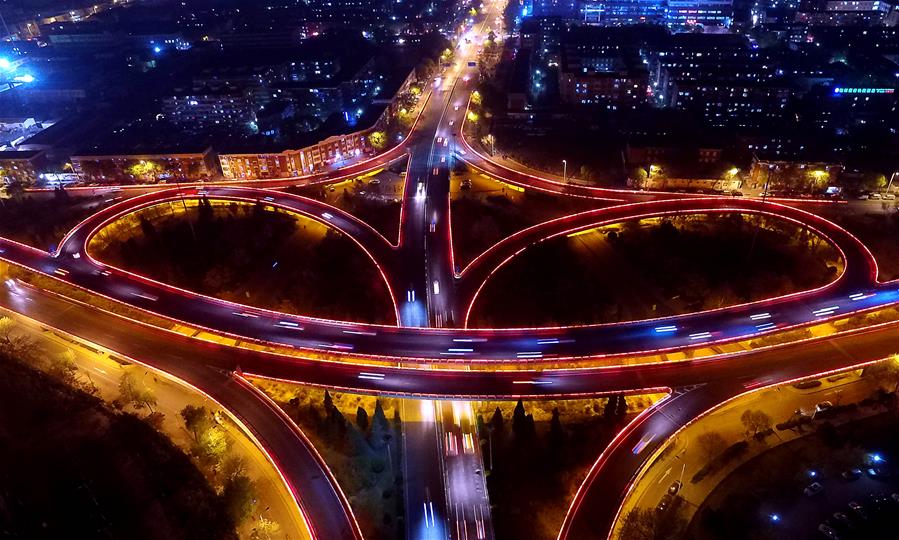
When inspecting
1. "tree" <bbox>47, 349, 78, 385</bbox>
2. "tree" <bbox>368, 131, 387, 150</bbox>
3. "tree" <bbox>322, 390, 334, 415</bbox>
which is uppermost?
"tree" <bbox>368, 131, 387, 150</bbox>

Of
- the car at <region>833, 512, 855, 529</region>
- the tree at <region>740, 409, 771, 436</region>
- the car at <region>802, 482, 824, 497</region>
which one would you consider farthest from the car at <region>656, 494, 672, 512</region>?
the car at <region>833, 512, 855, 529</region>

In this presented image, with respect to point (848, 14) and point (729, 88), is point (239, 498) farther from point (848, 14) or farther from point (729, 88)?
point (848, 14)

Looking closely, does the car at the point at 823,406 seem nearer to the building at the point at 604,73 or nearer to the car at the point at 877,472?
the car at the point at 877,472

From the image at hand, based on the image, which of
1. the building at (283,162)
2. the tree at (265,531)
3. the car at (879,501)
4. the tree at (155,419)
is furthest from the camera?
the building at (283,162)

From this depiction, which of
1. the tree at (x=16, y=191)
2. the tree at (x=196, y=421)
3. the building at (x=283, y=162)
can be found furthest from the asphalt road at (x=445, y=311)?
the building at (x=283, y=162)

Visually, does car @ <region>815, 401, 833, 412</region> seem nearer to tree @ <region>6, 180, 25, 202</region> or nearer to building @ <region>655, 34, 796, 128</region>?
building @ <region>655, 34, 796, 128</region>

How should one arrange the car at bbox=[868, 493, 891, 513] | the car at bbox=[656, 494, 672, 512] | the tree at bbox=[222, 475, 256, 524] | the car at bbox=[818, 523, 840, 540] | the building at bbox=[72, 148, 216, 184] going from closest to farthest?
the car at bbox=[818, 523, 840, 540] → the car at bbox=[868, 493, 891, 513] → the tree at bbox=[222, 475, 256, 524] → the car at bbox=[656, 494, 672, 512] → the building at bbox=[72, 148, 216, 184]
